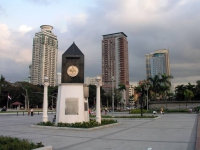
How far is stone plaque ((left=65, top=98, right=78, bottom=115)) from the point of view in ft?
55.3

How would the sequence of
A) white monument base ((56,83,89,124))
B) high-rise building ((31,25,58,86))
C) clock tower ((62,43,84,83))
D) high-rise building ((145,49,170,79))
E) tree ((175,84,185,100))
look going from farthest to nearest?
high-rise building ((145,49,170,79))
high-rise building ((31,25,58,86))
tree ((175,84,185,100))
clock tower ((62,43,84,83))
white monument base ((56,83,89,124))

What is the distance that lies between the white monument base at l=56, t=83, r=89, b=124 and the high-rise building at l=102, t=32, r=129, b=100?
10912 cm

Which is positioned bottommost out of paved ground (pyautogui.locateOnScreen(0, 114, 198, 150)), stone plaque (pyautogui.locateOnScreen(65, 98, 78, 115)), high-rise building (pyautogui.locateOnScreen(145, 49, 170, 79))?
paved ground (pyautogui.locateOnScreen(0, 114, 198, 150))

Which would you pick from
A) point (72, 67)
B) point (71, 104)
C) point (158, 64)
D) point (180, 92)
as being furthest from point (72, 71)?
point (158, 64)

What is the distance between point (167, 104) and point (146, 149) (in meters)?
54.1

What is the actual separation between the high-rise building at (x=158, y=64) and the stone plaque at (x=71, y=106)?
111 metres

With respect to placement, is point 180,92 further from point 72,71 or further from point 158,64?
point 72,71

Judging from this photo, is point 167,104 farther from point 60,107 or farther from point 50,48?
point 50,48

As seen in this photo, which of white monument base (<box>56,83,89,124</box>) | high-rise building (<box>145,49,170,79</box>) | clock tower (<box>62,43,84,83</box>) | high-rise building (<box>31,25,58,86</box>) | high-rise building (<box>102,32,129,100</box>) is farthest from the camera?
high-rise building (<box>102,32,129,100</box>)

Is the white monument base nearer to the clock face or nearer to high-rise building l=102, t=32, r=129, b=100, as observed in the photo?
the clock face

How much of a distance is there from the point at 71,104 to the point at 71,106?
16cm

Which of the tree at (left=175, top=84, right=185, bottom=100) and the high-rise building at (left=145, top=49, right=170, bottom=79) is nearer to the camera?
the tree at (left=175, top=84, right=185, bottom=100)

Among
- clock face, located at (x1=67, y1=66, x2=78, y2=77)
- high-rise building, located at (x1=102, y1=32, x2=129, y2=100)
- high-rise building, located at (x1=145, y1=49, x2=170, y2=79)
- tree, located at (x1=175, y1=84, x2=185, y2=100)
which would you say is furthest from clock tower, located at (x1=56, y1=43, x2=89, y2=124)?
high-rise building, located at (x1=145, y1=49, x2=170, y2=79)

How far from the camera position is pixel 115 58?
12762 cm
